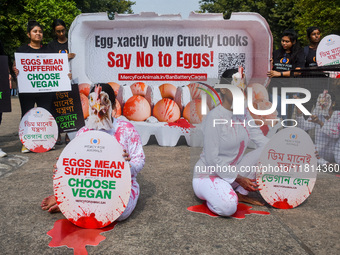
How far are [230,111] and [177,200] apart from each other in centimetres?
96

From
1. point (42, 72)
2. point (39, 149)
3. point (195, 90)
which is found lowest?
point (39, 149)

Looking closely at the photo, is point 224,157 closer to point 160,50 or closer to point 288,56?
point 288,56

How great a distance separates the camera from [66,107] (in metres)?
5.58

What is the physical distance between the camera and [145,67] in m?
5.56

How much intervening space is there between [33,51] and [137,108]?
177cm

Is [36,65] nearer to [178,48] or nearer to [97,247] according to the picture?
[178,48]

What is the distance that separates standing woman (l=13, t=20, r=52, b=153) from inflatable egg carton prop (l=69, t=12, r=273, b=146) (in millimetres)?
543

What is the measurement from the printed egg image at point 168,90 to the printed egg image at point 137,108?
1.04 feet

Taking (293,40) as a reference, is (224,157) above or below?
below

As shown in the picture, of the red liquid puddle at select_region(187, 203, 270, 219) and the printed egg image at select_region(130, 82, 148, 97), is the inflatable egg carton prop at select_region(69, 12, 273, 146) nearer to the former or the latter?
the printed egg image at select_region(130, 82, 148, 97)

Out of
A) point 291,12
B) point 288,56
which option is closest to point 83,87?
point 288,56

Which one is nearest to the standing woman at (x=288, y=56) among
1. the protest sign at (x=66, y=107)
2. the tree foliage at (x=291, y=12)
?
the protest sign at (x=66, y=107)

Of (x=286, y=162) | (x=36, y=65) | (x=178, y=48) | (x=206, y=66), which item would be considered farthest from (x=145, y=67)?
(x=286, y=162)

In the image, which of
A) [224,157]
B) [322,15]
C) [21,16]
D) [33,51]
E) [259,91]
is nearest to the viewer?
[224,157]
